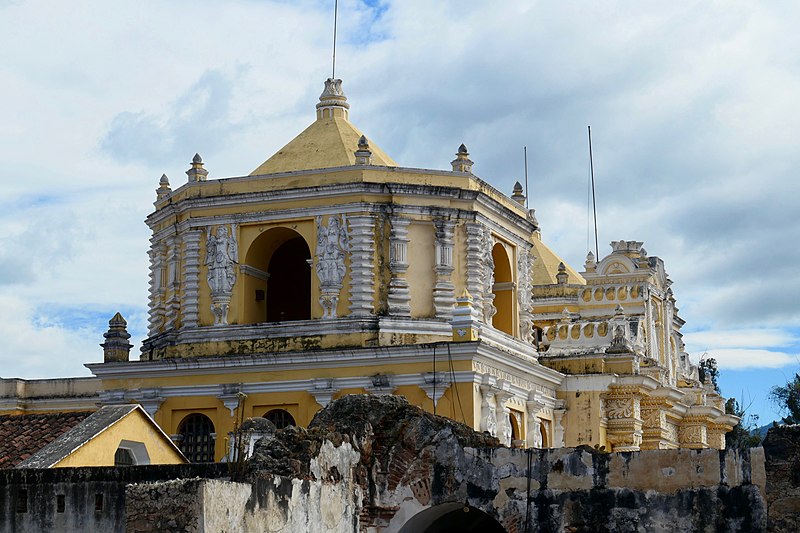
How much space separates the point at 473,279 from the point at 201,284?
600cm

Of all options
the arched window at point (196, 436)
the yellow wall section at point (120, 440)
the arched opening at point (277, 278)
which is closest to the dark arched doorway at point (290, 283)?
the arched opening at point (277, 278)

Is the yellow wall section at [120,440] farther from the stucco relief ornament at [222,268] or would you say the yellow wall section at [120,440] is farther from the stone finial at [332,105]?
the stone finial at [332,105]

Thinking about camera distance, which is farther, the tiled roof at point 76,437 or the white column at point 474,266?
the white column at point 474,266

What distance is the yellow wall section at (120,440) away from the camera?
1819cm

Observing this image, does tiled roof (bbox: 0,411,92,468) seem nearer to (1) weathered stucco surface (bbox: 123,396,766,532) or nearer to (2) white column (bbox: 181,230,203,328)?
(1) weathered stucco surface (bbox: 123,396,766,532)

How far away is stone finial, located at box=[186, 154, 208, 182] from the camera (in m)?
33.9

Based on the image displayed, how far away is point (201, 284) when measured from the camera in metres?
33.0

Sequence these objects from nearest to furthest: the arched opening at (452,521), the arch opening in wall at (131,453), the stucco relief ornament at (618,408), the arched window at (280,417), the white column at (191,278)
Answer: the arched opening at (452,521)
the arch opening in wall at (131,453)
the arched window at (280,417)
the white column at (191,278)
the stucco relief ornament at (618,408)

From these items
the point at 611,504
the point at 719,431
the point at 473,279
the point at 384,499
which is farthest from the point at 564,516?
the point at 719,431

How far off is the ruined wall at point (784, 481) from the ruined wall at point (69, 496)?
18.0 feet

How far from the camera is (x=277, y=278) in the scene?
35219 millimetres

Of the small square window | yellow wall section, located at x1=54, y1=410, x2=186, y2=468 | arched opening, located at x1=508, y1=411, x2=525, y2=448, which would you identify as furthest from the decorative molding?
the small square window

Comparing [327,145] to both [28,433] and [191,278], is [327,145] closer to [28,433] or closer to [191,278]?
[191,278]

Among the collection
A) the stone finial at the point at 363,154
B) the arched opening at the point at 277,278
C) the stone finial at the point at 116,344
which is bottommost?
the stone finial at the point at 116,344
